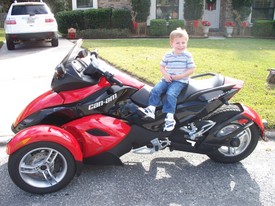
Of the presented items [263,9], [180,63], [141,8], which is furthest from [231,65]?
[263,9]

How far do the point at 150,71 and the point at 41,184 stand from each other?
4892mm

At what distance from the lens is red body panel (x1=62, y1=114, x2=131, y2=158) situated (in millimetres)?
3232

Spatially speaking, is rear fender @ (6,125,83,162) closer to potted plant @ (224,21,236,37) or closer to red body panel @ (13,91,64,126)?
red body panel @ (13,91,64,126)

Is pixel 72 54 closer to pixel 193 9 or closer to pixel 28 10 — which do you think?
pixel 28 10

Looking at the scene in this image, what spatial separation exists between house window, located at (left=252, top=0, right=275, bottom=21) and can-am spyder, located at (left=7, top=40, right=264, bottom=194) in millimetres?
17085

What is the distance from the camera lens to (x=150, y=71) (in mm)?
7664

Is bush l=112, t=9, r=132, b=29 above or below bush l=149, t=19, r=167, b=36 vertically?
above

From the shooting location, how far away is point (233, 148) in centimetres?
378

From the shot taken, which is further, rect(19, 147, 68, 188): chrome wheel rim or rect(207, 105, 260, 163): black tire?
rect(207, 105, 260, 163): black tire

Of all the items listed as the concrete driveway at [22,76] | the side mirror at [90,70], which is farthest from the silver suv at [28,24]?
the side mirror at [90,70]

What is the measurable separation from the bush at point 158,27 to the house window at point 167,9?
2.06 m

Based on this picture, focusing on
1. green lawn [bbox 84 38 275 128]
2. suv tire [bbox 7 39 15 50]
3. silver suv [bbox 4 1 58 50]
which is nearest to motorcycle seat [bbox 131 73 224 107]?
green lawn [bbox 84 38 275 128]

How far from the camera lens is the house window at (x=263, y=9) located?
742 inches

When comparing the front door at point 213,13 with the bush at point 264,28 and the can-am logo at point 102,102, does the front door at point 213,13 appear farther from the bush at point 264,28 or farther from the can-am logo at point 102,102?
the can-am logo at point 102,102
